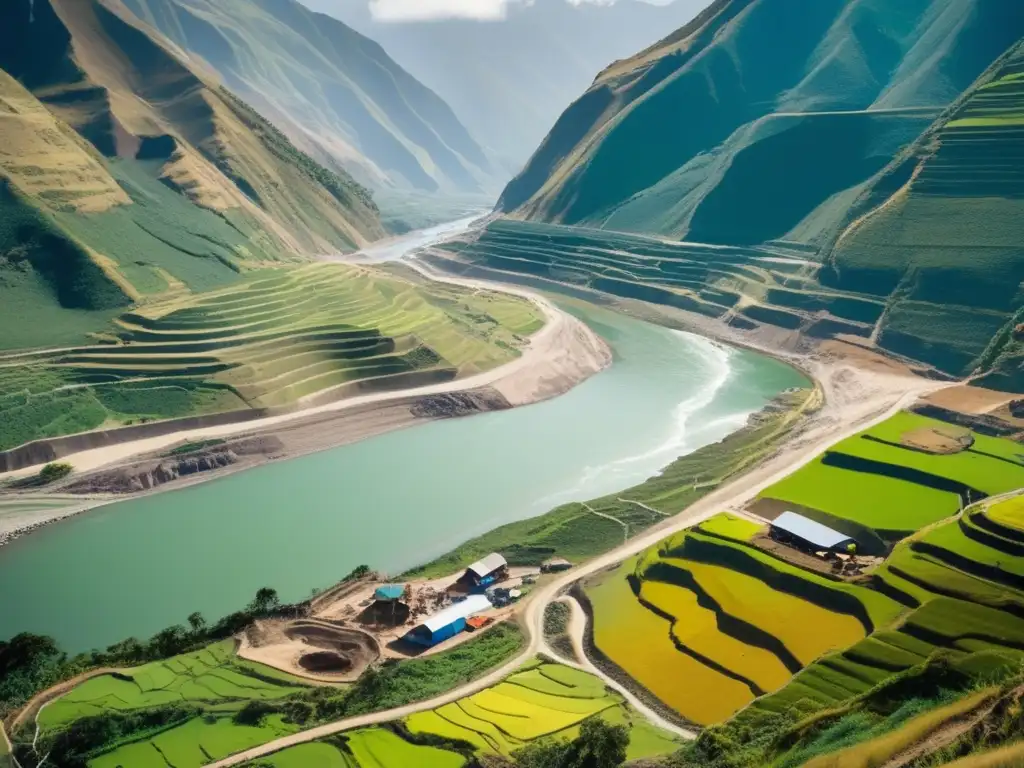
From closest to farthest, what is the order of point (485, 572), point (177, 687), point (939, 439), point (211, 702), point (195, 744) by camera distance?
point (195, 744) < point (211, 702) < point (177, 687) < point (485, 572) < point (939, 439)

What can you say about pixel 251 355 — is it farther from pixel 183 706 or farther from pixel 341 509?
pixel 183 706

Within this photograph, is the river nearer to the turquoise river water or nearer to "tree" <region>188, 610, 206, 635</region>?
the turquoise river water

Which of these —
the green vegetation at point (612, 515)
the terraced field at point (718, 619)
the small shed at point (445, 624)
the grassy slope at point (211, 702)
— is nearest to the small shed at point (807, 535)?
the terraced field at point (718, 619)

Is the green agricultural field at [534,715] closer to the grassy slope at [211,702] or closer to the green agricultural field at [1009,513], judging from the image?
the grassy slope at [211,702]

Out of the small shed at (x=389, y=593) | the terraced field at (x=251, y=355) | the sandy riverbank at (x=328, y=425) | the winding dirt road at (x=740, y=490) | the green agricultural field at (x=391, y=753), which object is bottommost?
the winding dirt road at (x=740, y=490)

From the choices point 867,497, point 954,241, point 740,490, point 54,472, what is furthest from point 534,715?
point 954,241

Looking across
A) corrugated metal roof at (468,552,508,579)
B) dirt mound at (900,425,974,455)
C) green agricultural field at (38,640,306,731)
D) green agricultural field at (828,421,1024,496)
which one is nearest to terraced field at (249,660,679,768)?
green agricultural field at (38,640,306,731)
